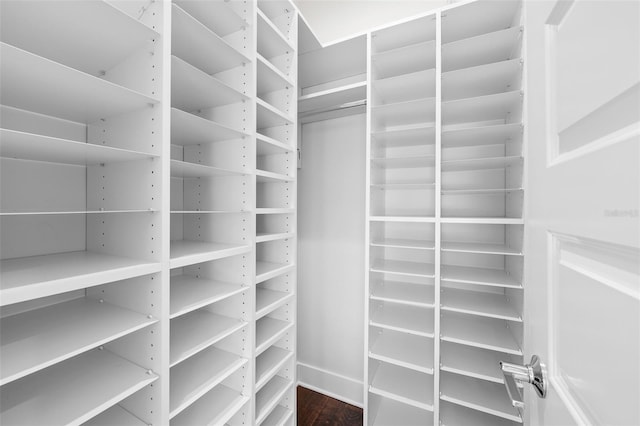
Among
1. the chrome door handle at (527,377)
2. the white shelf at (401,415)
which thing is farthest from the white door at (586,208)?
the white shelf at (401,415)

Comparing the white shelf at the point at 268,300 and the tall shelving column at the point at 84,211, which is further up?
the tall shelving column at the point at 84,211

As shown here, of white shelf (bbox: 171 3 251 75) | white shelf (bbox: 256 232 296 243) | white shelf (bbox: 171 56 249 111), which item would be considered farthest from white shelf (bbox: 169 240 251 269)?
white shelf (bbox: 171 3 251 75)

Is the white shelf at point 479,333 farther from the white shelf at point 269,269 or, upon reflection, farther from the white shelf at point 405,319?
the white shelf at point 269,269

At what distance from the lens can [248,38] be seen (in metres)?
1.13

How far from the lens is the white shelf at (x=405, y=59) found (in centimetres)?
145

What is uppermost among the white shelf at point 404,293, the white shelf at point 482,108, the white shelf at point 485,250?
Answer: the white shelf at point 482,108

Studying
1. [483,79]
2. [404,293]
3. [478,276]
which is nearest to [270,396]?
[404,293]

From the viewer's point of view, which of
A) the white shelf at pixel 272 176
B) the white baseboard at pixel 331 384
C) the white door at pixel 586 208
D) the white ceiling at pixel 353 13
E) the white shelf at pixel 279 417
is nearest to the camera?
the white door at pixel 586 208

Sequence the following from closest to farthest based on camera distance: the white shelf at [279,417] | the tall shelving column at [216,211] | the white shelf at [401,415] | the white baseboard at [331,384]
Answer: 1. the tall shelving column at [216,211]
2. the white shelf at [279,417]
3. the white shelf at [401,415]
4. the white baseboard at [331,384]

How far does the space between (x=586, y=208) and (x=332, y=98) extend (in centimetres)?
171

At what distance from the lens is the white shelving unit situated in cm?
69

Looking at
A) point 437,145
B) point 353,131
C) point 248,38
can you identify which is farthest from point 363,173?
point 248,38

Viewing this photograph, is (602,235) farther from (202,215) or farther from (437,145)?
(202,215)

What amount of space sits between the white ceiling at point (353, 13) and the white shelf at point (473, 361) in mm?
2045
